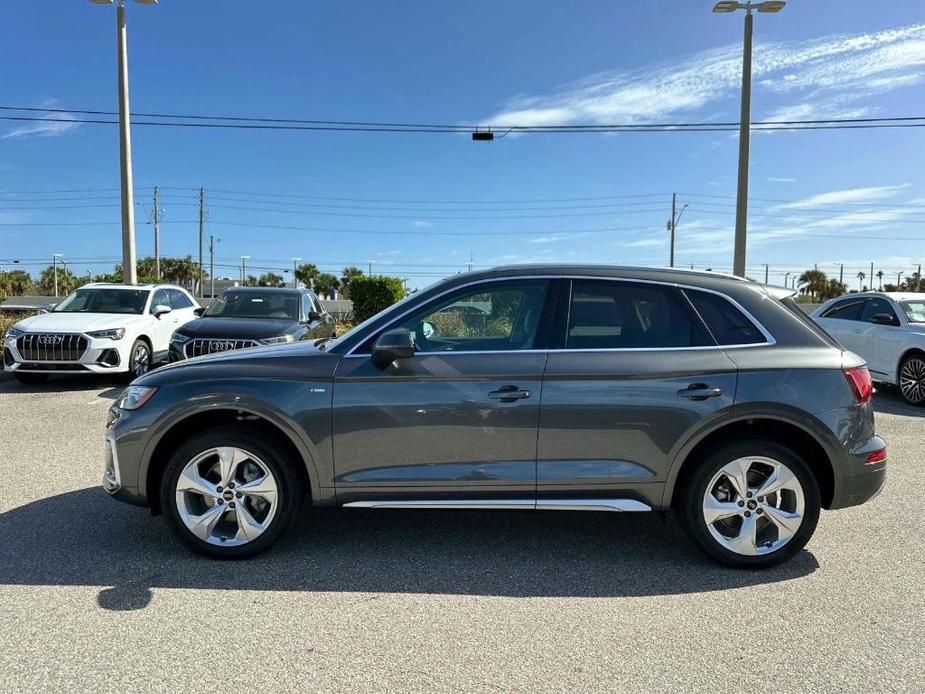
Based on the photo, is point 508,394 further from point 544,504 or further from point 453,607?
point 453,607

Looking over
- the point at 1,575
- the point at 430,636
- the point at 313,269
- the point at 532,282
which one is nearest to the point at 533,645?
the point at 430,636

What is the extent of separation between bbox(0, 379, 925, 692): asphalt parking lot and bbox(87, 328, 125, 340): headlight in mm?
5782

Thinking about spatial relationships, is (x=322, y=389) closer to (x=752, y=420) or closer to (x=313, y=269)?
(x=752, y=420)

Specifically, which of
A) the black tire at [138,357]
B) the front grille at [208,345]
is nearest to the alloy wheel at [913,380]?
the front grille at [208,345]

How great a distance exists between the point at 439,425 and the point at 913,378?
8.91 meters

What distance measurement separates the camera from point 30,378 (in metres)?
10.5

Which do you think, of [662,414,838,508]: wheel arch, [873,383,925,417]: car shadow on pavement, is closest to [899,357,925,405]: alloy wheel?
[873,383,925,417]: car shadow on pavement

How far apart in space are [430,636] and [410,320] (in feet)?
5.64

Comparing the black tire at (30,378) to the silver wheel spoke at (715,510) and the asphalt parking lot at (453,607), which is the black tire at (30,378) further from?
the silver wheel spoke at (715,510)

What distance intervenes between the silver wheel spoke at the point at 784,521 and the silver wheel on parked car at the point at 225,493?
2779 mm

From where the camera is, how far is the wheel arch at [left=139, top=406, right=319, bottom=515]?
3818 millimetres

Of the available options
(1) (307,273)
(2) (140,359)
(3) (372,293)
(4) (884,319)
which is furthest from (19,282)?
(4) (884,319)

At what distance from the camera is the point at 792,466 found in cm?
377

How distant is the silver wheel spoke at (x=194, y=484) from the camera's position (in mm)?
3844
